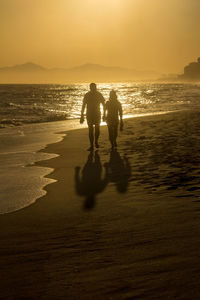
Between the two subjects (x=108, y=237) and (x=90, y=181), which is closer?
(x=108, y=237)

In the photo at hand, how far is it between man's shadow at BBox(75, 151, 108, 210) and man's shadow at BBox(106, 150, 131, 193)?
0.15 metres

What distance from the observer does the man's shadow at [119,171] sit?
6592 mm

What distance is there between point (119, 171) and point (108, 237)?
3.75m

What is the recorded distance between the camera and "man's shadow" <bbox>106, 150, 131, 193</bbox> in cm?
659

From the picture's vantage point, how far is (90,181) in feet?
23.2

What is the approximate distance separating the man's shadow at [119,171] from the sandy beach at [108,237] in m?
0.02

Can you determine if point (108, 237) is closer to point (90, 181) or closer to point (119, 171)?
point (90, 181)

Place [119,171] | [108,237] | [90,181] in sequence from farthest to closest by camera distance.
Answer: [119,171]
[90,181]
[108,237]

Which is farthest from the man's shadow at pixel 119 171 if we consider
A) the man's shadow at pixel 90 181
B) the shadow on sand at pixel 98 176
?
the man's shadow at pixel 90 181

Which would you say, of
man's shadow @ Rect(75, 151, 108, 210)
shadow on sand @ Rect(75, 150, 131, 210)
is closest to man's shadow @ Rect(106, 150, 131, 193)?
shadow on sand @ Rect(75, 150, 131, 210)

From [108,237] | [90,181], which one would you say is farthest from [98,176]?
[108,237]

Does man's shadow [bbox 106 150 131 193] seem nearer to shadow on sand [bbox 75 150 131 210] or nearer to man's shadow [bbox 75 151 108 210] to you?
shadow on sand [bbox 75 150 131 210]

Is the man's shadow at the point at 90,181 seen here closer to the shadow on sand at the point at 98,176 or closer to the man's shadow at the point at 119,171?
the shadow on sand at the point at 98,176

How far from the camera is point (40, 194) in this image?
625 cm
